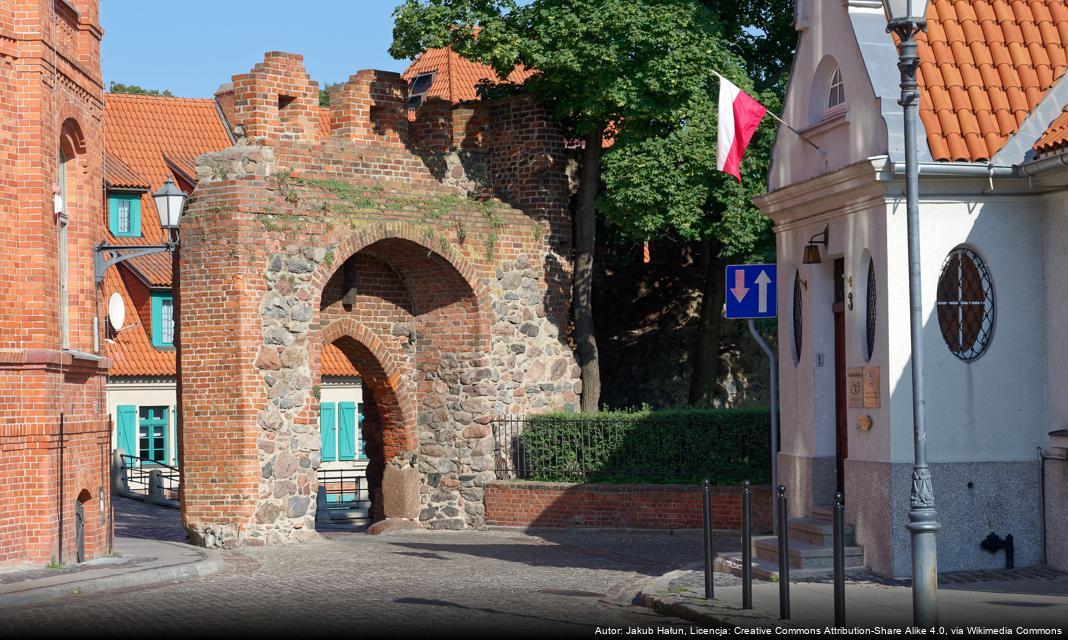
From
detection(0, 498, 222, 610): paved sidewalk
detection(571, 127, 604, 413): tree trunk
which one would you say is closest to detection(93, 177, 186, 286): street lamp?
detection(0, 498, 222, 610): paved sidewalk

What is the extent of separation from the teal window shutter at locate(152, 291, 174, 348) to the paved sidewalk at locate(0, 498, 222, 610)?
603 inches

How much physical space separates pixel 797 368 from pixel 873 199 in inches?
116

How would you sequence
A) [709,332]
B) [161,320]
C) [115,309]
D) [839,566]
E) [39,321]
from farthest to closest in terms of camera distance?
[161,320], [709,332], [115,309], [39,321], [839,566]

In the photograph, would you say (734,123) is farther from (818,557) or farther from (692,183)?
(692,183)

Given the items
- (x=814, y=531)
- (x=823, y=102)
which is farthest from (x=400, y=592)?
(x=823, y=102)

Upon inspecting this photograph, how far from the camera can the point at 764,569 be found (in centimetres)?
1491

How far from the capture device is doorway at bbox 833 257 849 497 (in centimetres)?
1600

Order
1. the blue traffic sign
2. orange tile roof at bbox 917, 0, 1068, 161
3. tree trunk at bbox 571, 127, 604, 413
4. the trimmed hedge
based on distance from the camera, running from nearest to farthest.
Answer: orange tile roof at bbox 917, 0, 1068, 161
the blue traffic sign
the trimmed hedge
tree trunk at bbox 571, 127, 604, 413

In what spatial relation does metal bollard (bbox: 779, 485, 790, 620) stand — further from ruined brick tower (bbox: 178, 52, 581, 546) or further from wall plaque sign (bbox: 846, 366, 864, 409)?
ruined brick tower (bbox: 178, 52, 581, 546)

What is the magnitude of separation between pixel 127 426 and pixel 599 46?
18.9 meters

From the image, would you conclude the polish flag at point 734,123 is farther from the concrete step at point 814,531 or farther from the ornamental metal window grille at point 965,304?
the concrete step at point 814,531

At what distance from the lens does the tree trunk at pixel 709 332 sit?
24.5 metres

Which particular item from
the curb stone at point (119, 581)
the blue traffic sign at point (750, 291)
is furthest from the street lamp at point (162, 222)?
the blue traffic sign at point (750, 291)

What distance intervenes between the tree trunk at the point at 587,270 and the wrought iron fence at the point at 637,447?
1.25 m
